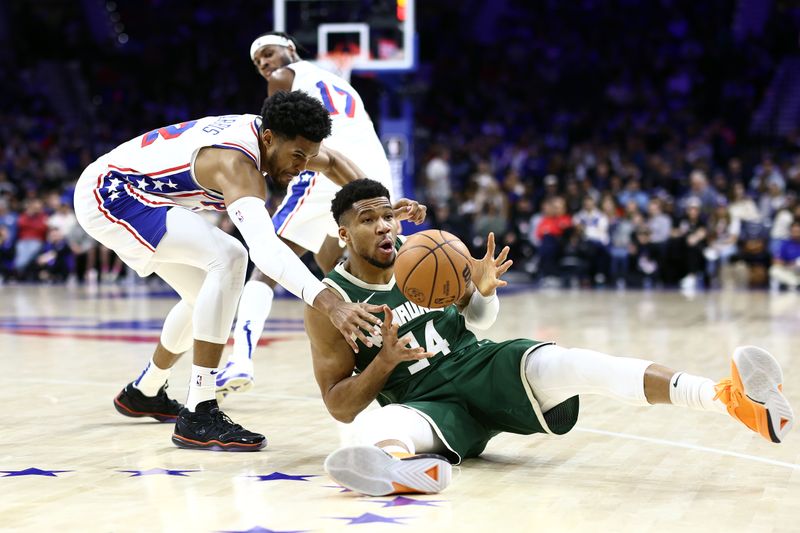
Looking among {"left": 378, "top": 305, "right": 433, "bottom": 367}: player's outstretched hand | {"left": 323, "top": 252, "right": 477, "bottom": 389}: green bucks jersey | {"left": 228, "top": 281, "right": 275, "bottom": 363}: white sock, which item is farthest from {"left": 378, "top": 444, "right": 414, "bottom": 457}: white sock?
{"left": 228, "top": 281, "right": 275, "bottom": 363}: white sock

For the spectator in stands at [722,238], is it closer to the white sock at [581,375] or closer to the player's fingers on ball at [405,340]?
the white sock at [581,375]

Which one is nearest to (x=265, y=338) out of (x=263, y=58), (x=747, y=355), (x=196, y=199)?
(x=263, y=58)

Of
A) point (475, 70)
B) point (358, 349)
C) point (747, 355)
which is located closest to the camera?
Result: point (747, 355)

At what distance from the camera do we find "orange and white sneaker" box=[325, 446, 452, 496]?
11.8 feet

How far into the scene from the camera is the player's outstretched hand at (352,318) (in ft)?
12.9

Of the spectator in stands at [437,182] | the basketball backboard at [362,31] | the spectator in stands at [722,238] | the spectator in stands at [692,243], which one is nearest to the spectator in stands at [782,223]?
the spectator in stands at [722,238]

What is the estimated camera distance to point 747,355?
3.74 metres

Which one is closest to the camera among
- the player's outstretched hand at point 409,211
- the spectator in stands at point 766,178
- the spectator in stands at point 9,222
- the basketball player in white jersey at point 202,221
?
the basketball player in white jersey at point 202,221

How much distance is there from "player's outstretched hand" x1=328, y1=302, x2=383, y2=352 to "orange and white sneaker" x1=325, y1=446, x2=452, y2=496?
480 mm

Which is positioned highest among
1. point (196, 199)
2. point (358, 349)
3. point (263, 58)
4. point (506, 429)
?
point (263, 58)

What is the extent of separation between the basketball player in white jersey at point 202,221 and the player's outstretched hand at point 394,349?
0.24 meters

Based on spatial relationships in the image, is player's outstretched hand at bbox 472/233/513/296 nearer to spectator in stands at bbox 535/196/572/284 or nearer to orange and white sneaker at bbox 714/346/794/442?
orange and white sneaker at bbox 714/346/794/442

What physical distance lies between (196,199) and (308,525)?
2.24m

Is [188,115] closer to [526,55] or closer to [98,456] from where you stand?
[526,55]
